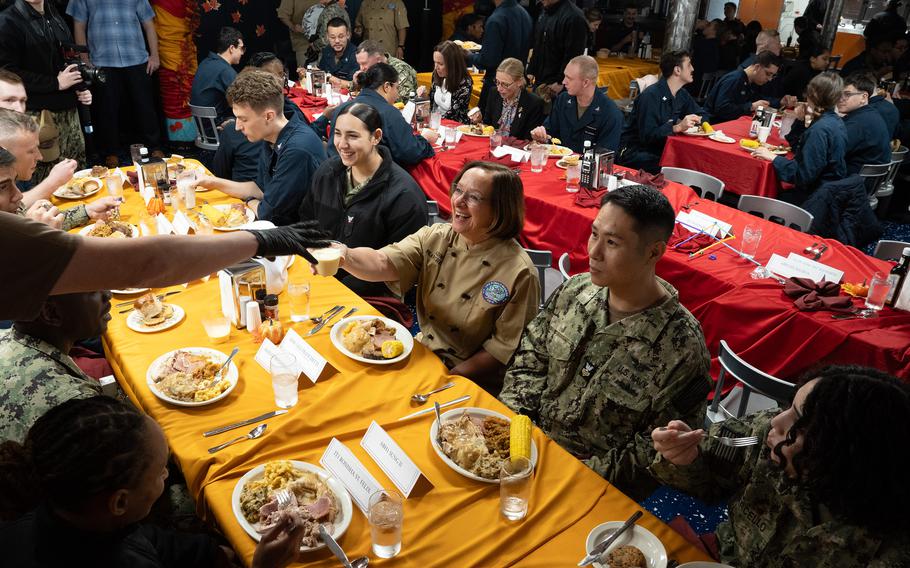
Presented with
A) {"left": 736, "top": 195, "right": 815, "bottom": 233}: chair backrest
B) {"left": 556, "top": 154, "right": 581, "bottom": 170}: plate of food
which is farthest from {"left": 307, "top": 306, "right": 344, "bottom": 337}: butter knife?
{"left": 736, "top": 195, "right": 815, "bottom": 233}: chair backrest

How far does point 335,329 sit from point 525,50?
22.0ft

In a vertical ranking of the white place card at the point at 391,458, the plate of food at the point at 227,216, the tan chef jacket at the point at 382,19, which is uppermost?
the tan chef jacket at the point at 382,19

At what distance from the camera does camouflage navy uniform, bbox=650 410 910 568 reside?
58.9 inches

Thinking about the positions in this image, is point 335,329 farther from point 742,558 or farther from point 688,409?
point 742,558

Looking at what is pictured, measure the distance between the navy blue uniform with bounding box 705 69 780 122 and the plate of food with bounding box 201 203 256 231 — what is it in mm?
5867

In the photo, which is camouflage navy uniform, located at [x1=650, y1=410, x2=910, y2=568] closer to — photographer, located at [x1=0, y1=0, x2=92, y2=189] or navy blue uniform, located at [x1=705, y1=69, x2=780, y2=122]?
photographer, located at [x1=0, y1=0, x2=92, y2=189]

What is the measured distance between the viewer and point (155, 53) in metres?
7.77

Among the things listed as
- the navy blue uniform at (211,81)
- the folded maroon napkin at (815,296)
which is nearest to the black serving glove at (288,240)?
the folded maroon napkin at (815,296)

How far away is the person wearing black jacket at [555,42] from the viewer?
718 centimetres

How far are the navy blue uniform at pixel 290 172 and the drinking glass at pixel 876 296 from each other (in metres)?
3.08

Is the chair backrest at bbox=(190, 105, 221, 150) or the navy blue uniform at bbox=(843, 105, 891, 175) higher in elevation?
the navy blue uniform at bbox=(843, 105, 891, 175)

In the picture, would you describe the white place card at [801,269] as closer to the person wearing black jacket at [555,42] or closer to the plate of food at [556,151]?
the plate of food at [556,151]

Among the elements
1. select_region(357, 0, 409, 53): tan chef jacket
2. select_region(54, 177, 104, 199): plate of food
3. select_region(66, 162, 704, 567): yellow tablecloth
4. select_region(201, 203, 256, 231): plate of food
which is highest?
select_region(357, 0, 409, 53): tan chef jacket

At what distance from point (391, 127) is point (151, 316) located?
9.21 feet
